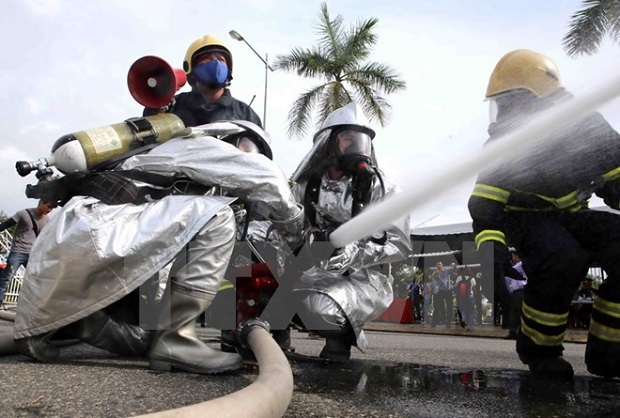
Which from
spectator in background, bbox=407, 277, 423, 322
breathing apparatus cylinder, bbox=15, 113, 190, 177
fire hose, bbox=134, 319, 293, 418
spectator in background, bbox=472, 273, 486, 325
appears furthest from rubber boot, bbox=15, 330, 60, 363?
spectator in background, bbox=407, 277, 423, 322

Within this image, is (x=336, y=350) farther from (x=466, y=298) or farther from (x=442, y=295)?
(x=442, y=295)

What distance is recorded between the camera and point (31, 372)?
2254mm

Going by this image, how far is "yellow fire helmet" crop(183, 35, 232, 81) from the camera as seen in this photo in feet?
11.3

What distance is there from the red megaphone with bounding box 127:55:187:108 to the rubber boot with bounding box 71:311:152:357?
1191mm

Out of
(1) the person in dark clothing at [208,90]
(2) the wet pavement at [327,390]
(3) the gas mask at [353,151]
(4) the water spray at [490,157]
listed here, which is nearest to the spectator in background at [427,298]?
(3) the gas mask at [353,151]

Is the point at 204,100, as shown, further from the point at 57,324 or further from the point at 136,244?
the point at 57,324

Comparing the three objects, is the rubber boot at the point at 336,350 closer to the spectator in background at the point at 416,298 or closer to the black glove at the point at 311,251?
the black glove at the point at 311,251

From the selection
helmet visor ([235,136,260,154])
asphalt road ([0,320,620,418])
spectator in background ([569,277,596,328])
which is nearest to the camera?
asphalt road ([0,320,620,418])

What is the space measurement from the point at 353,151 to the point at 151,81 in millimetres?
1348

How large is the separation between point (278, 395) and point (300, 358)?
1.83m

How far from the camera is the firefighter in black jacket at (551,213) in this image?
2.58m

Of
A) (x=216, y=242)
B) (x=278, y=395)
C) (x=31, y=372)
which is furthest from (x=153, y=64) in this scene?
(x=278, y=395)

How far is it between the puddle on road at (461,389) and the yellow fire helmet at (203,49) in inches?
75.5

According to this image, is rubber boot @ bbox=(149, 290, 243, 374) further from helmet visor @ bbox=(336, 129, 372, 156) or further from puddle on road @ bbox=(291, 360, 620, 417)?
helmet visor @ bbox=(336, 129, 372, 156)
